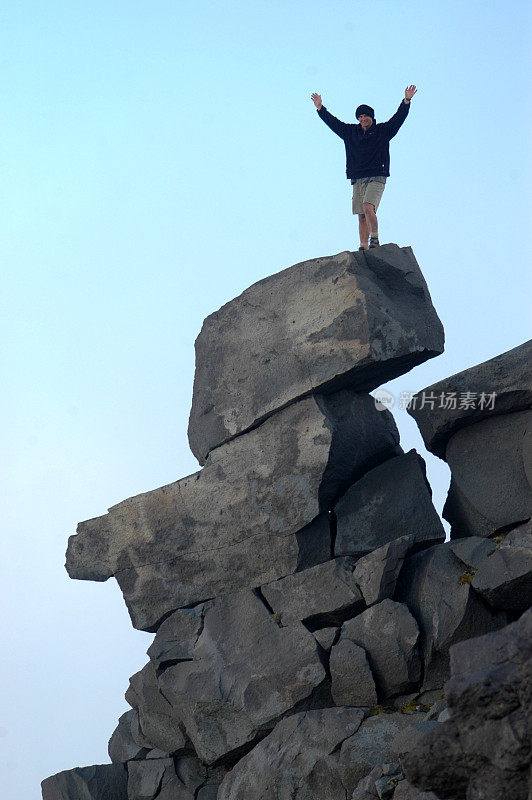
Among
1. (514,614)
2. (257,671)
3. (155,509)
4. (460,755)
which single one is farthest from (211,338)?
(460,755)

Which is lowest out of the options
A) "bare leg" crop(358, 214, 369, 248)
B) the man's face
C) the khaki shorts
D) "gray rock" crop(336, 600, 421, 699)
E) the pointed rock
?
the pointed rock

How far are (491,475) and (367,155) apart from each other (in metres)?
5.86

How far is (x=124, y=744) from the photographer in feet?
43.3

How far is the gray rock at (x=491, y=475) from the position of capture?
11508 millimetres

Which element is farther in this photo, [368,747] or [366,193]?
[366,193]

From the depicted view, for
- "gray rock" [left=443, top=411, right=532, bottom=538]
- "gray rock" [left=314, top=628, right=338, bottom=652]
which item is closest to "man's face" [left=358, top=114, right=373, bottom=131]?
"gray rock" [left=443, top=411, right=532, bottom=538]

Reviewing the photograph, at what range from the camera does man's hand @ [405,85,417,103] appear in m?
14.3

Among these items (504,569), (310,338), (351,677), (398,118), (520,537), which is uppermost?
(398,118)

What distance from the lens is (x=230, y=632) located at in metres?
12.1

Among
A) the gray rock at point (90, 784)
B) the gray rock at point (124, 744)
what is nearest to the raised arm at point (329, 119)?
the gray rock at point (124, 744)

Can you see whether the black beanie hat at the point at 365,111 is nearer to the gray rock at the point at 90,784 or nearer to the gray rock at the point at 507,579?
the gray rock at the point at 507,579

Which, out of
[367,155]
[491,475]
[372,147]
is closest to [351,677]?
[491,475]

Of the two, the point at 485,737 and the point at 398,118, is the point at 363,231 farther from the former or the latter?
the point at 485,737

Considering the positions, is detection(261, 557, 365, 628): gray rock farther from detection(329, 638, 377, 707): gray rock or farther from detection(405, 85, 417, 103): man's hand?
detection(405, 85, 417, 103): man's hand
